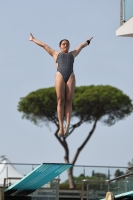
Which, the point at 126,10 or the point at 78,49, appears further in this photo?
the point at 126,10

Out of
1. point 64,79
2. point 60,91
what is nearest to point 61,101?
point 60,91

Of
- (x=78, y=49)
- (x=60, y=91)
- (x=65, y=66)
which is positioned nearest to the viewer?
A: (x=60, y=91)

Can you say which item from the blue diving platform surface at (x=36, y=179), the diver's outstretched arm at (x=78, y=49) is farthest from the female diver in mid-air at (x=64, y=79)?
the blue diving platform surface at (x=36, y=179)

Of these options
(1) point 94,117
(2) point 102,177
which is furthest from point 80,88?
(2) point 102,177

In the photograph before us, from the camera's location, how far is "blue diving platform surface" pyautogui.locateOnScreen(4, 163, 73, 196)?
23500 millimetres

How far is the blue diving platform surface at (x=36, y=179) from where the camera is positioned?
77.1ft

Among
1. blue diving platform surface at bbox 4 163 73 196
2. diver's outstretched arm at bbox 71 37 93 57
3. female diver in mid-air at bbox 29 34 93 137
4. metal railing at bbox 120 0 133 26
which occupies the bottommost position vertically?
blue diving platform surface at bbox 4 163 73 196

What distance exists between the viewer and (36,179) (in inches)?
993

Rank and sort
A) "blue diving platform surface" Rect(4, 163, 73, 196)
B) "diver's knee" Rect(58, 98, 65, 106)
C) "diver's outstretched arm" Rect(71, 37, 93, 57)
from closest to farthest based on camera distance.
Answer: "diver's knee" Rect(58, 98, 65, 106)
"diver's outstretched arm" Rect(71, 37, 93, 57)
"blue diving platform surface" Rect(4, 163, 73, 196)

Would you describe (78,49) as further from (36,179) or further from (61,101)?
(36,179)

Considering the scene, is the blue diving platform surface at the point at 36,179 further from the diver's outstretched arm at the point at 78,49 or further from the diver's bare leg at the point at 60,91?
the diver's outstretched arm at the point at 78,49

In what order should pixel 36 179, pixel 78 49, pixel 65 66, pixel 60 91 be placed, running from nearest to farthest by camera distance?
pixel 60 91 → pixel 65 66 → pixel 78 49 → pixel 36 179

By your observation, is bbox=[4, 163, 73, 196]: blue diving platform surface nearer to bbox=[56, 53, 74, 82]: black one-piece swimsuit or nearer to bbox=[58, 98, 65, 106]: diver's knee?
bbox=[58, 98, 65, 106]: diver's knee

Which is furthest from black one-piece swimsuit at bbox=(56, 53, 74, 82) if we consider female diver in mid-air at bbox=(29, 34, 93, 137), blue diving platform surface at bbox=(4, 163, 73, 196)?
blue diving platform surface at bbox=(4, 163, 73, 196)
